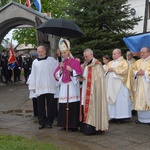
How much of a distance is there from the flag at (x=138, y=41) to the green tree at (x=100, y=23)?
305 centimetres

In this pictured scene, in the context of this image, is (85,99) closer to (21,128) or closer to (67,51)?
(67,51)

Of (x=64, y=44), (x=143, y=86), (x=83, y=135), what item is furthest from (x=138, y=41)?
(x=83, y=135)

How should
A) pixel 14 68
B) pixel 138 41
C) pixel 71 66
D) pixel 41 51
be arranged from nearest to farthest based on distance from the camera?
pixel 71 66 → pixel 41 51 → pixel 138 41 → pixel 14 68

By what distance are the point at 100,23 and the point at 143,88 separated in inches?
193

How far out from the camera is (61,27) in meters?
7.57

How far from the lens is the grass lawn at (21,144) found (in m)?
5.92

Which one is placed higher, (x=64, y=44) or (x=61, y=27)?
(x=61, y=27)

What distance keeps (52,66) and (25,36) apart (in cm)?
2625

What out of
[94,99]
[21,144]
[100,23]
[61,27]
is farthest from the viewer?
[100,23]

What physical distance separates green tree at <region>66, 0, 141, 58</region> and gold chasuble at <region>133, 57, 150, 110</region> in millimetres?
3891

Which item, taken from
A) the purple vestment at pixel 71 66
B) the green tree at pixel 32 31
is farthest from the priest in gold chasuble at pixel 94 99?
the green tree at pixel 32 31

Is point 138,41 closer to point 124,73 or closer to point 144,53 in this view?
point 144,53

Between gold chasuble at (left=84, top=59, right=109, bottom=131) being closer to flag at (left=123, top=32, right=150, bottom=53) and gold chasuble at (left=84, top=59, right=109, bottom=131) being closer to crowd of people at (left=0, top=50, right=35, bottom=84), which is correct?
flag at (left=123, top=32, right=150, bottom=53)

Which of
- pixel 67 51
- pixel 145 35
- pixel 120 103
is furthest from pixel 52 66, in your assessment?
pixel 145 35
